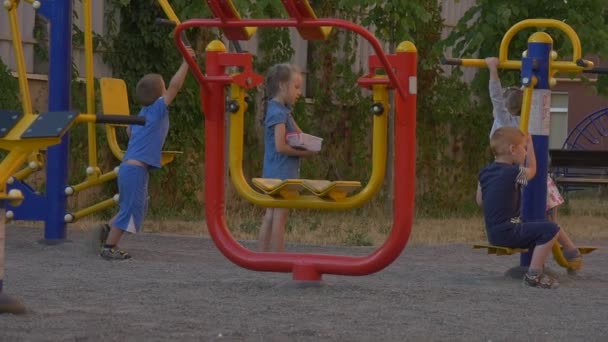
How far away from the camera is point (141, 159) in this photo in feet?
30.8

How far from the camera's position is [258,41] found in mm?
15914

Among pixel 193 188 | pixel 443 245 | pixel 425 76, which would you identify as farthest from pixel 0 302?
pixel 425 76

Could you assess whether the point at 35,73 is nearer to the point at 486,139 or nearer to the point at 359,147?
the point at 359,147

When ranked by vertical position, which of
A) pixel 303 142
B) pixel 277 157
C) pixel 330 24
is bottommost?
pixel 277 157

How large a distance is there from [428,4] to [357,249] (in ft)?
20.3

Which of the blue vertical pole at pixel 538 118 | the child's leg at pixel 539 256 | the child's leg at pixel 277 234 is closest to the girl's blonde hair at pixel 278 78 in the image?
the child's leg at pixel 277 234

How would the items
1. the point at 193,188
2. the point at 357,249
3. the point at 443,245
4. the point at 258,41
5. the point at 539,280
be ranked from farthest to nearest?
the point at 258,41 < the point at 193,188 < the point at 443,245 < the point at 357,249 < the point at 539,280

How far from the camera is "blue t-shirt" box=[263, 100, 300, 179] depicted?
8469 millimetres

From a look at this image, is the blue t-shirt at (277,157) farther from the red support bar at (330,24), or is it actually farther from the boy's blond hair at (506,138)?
the red support bar at (330,24)

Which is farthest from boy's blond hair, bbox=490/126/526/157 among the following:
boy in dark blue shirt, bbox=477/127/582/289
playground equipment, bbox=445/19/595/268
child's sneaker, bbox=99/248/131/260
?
child's sneaker, bbox=99/248/131/260

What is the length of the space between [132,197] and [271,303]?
2758 mm

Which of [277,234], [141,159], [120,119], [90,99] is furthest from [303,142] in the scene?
[90,99]

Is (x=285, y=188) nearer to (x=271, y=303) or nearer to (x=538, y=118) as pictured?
(x=271, y=303)

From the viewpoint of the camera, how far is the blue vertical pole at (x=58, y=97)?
32.7ft
